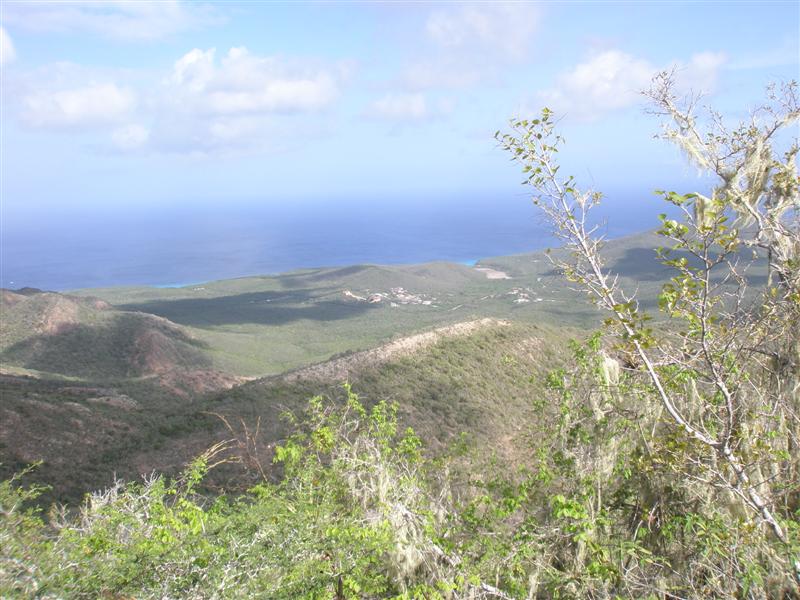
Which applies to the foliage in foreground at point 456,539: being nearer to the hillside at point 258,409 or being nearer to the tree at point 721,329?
the tree at point 721,329

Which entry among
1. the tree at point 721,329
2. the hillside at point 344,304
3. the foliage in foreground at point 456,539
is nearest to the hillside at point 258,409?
the foliage in foreground at point 456,539

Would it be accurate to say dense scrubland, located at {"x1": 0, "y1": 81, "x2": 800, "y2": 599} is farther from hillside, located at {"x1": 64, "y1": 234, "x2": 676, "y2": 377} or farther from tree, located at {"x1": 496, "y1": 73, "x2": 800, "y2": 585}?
hillside, located at {"x1": 64, "y1": 234, "x2": 676, "y2": 377}

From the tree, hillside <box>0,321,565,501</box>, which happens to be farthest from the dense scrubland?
hillside <box>0,321,565,501</box>

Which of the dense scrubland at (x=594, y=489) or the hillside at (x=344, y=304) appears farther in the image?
the hillside at (x=344, y=304)

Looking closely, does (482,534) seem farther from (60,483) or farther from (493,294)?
(493,294)

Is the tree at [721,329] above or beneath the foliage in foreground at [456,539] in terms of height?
above

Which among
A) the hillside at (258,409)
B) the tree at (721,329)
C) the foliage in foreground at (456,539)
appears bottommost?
the hillside at (258,409)

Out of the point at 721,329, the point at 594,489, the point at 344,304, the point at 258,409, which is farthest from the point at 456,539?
the point at 344,304

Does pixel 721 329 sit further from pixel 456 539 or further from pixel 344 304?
pixel 344 304

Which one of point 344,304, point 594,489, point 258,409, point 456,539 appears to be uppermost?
point 594,489
